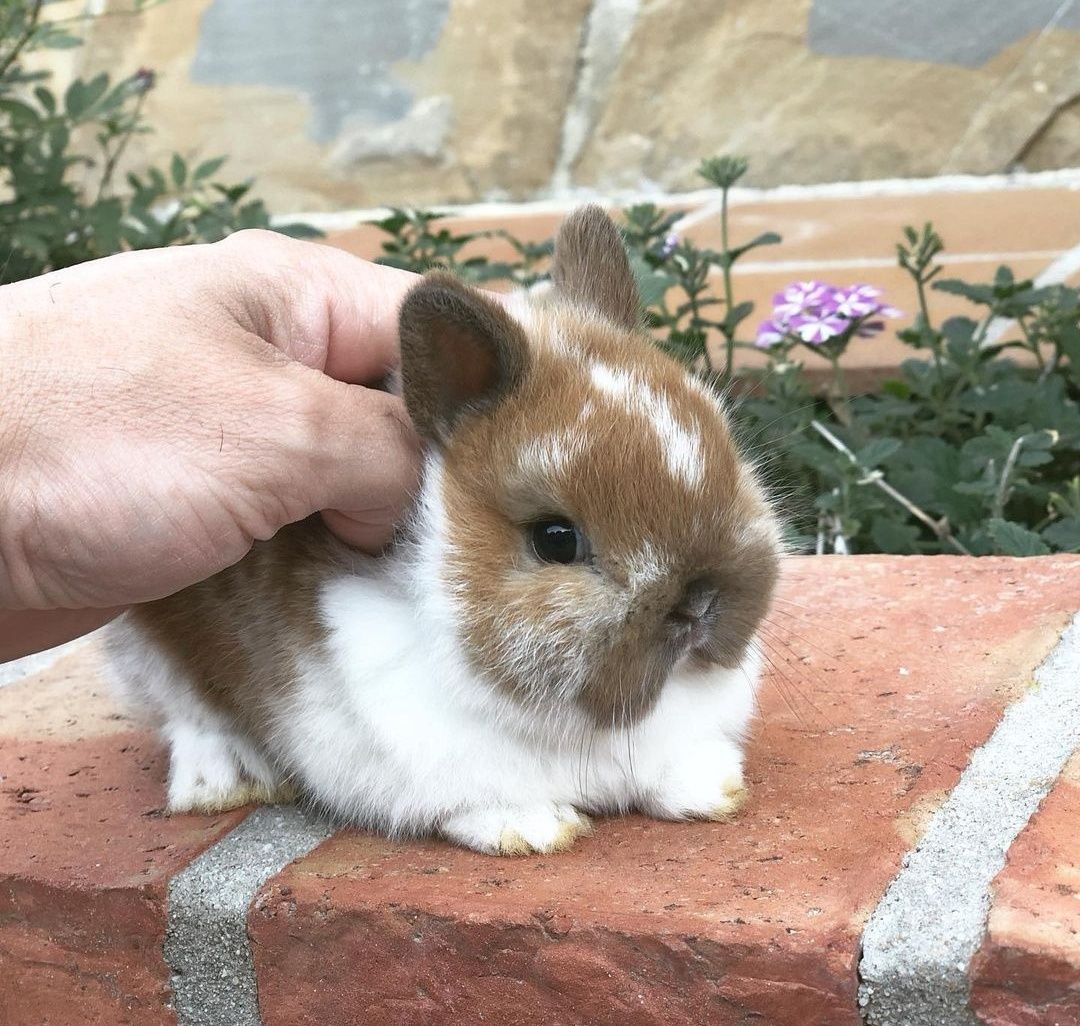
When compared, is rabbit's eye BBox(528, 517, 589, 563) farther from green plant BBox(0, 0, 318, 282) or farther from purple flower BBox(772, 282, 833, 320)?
green plant BBox(0, 0, 318, 282)

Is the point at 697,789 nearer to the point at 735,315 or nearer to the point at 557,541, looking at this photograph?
the point at 557,541

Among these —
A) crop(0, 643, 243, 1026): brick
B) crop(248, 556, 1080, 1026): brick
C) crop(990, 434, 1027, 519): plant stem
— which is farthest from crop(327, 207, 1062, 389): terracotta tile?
crop(0, 643, 243, 1026): brick

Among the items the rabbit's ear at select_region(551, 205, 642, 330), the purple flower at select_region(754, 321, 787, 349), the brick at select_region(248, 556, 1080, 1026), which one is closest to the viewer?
the brick at select_region(248, 556, 1080, 1026)

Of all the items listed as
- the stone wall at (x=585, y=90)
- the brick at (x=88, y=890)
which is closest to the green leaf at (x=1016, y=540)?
the brick at (x=88, y=890)

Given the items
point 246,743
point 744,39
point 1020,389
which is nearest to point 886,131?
point 744,39

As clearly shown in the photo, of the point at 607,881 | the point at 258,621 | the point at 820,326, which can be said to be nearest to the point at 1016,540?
the point at 820,326

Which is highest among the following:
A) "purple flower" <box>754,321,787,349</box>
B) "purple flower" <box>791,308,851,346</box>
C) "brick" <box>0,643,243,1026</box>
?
"purple flower" <box>791,308,851,346</box>
